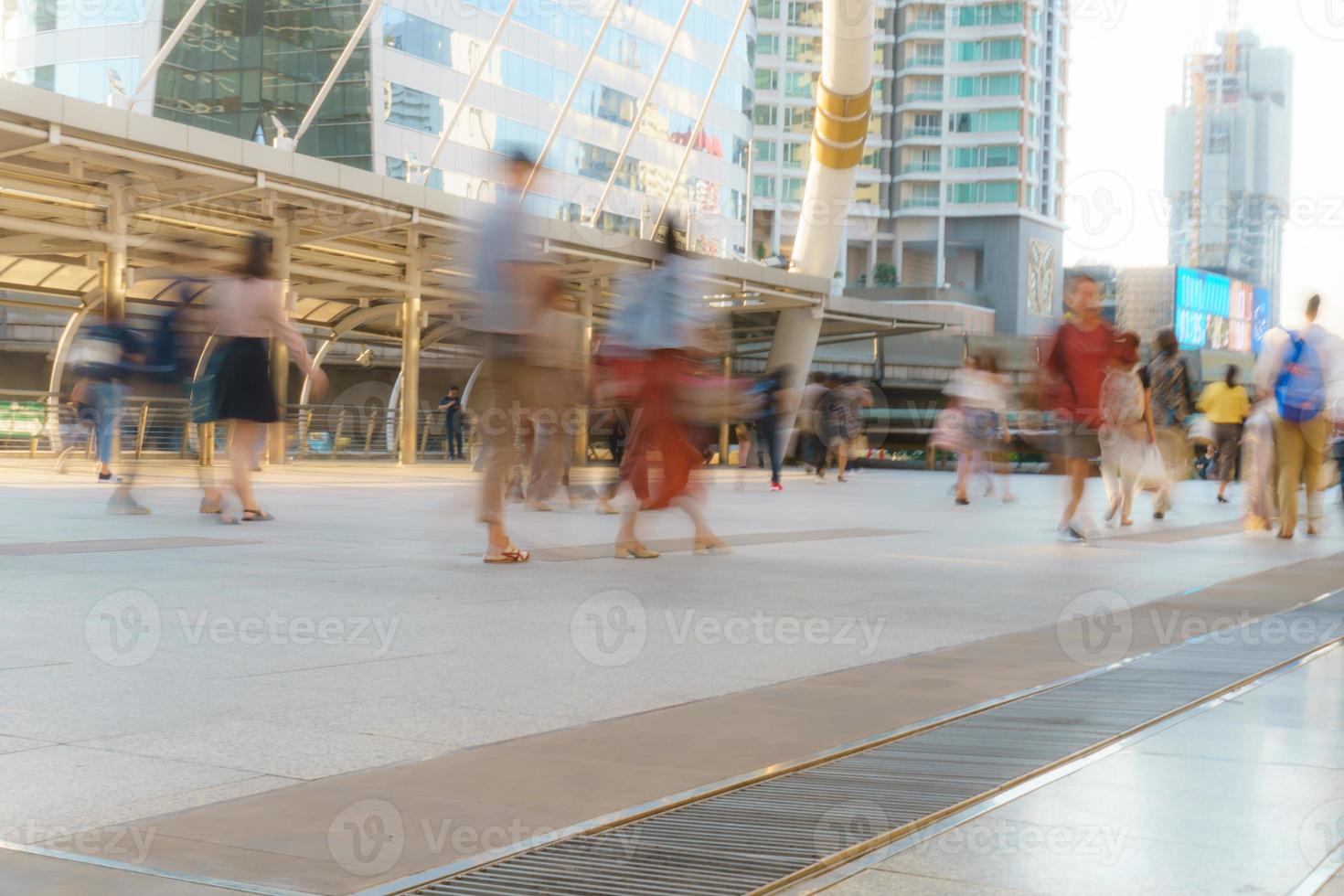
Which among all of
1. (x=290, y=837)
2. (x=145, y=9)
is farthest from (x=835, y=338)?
(x=290, y=837)

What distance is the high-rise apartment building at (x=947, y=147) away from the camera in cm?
10088

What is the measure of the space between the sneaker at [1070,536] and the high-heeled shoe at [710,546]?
2.99 metres

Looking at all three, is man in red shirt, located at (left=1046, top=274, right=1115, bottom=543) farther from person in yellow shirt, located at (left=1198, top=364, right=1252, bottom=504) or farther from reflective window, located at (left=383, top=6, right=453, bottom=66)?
reflective window, located at (left=383, top=6, right=453, bottom=66)

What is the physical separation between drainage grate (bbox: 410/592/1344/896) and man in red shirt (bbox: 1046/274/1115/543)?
619 cm

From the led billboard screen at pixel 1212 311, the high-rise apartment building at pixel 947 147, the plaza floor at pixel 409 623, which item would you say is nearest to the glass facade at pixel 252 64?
the plaza floor at pixel 409 623

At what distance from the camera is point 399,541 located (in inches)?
371

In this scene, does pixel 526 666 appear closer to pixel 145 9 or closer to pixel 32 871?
pixel 32 871

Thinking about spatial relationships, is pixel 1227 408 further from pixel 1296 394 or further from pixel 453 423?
pixel 453 423

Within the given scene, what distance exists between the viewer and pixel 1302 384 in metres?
11.4

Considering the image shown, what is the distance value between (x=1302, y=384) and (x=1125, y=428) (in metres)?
1.98

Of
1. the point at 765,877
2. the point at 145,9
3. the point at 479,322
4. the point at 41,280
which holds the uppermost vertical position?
the point at 145,9

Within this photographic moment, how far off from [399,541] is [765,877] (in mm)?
7074

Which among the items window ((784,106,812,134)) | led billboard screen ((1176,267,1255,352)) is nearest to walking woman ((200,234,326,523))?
led billboard screen ((1176,267,1255,352))

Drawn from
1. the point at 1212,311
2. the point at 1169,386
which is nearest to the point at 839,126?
the point at 1169,386
